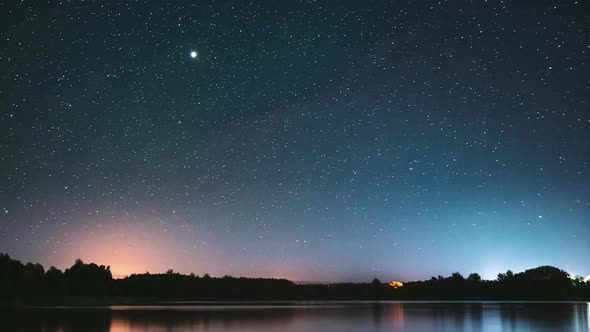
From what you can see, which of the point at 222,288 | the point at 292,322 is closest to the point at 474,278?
the point at 222,288

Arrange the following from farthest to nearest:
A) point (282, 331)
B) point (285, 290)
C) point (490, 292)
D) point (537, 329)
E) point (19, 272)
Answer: point (285, 290) < point (490, 292) < point (19, 272) < point (537, 329) < point (282, 331)

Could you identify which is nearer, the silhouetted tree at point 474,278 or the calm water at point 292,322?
the calm water at point 292,322

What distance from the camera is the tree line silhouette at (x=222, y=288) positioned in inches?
3920

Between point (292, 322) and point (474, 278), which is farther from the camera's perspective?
point (474, 278)

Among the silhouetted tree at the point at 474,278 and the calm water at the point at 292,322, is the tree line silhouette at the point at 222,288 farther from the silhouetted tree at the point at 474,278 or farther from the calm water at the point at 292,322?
the calm water at the point at 292,322

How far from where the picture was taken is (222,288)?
150m

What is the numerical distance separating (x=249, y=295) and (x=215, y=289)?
937 cm

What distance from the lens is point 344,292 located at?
15562cm

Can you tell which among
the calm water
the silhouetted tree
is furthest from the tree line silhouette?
the calm water

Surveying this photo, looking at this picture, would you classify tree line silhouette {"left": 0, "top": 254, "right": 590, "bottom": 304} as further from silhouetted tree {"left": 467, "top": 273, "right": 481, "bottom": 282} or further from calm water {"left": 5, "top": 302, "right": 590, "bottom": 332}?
calm water {"left": 5, "top": 302, "right": 590, "bottom": 332}

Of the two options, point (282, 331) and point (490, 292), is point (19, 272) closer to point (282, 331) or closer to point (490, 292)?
point (282, 331)

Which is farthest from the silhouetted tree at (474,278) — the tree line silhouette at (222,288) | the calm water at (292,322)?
the calm water at (292,322)

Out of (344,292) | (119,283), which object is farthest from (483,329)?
(344,292)

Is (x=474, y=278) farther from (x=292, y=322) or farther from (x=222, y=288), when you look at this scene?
(x=292, y=322)
